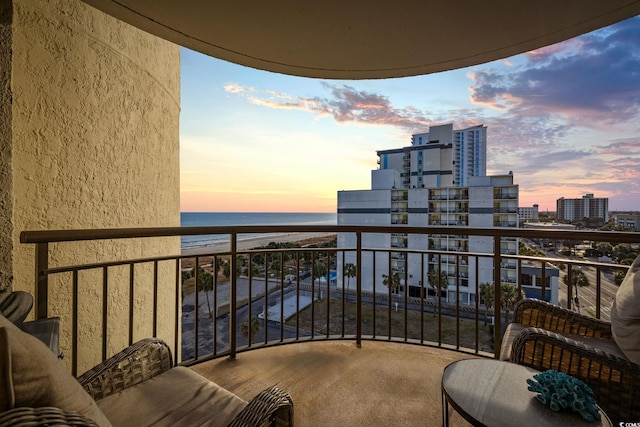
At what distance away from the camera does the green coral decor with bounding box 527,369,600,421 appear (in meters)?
1.00

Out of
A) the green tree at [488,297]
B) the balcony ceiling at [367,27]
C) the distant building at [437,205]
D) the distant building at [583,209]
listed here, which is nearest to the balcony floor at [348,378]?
the balcony ceiling at [367,27]

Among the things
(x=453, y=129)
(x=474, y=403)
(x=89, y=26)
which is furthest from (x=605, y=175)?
(x=453, y=129)

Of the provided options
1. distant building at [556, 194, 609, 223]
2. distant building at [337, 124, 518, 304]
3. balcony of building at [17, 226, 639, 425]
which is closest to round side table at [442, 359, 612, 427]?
balcony of building at [17, 226, 639, 425]

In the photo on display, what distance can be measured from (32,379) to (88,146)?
215cm

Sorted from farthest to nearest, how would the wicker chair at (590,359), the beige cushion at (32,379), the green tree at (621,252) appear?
1. the green tree at (621,252)
2. the wicker chair at (590,359)
3. the beige cushion at (32,379)

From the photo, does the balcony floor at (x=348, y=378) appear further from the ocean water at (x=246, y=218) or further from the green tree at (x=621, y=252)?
the ocean water at (x=246, y=218)

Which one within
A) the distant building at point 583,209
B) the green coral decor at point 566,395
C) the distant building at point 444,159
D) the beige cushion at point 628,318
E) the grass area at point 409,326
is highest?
the distant building at point 444,159

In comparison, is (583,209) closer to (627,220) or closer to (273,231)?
(627,220)

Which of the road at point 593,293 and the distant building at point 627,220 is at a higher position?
the distant building at point 627,220

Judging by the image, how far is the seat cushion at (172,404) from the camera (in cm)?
101

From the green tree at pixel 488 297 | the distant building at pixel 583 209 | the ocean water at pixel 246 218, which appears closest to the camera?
the distant building at pixel 583 209

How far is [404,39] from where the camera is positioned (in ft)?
6.34

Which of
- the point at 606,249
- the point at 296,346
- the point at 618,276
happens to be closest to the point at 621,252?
the point at 606,249

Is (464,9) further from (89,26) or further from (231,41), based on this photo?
(89,26)
